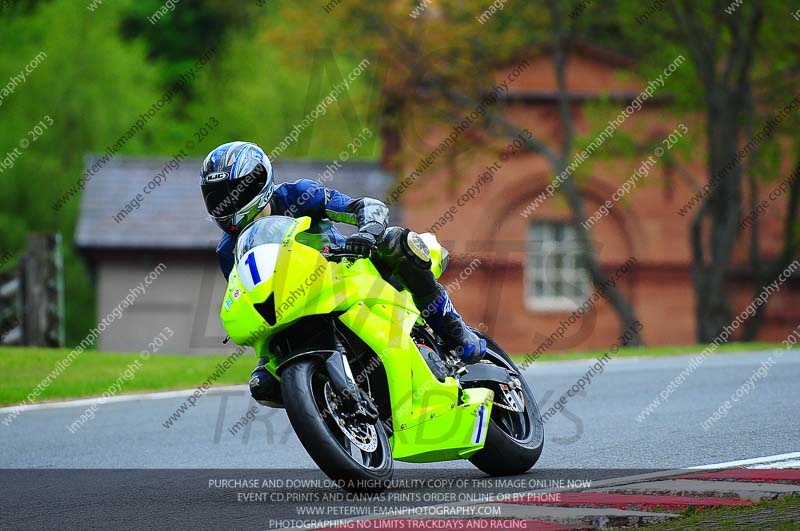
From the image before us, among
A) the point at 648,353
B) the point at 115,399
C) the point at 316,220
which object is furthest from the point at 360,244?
the point at 648,353

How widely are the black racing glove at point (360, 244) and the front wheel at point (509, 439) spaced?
4.28 feet

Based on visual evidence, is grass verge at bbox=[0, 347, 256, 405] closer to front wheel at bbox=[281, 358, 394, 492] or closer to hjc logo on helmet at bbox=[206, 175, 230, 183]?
hjc logo on helmet at bbox=[206, 175, 230, 183]

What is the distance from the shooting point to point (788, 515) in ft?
19.7

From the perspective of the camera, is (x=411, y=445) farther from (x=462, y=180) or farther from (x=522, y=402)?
(x=462, y=180)

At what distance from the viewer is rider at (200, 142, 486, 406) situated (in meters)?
6.95

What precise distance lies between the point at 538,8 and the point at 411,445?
1036 inches

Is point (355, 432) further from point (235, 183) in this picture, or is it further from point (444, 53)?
point (444, 53)

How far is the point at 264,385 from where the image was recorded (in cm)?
695

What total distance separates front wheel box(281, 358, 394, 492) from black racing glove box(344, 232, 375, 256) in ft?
1.89

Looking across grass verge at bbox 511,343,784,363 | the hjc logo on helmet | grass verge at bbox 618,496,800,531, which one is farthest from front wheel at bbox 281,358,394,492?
grass verge at bbox 511,343,784,363

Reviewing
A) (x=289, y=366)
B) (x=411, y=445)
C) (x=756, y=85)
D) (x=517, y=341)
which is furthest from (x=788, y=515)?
(x=517, y=341)

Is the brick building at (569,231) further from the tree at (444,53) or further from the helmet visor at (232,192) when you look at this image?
the helmet visor at (232,192)

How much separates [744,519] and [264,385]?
2.44 meters

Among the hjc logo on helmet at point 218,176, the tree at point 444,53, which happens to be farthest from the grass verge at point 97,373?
the tree at point 444,53
